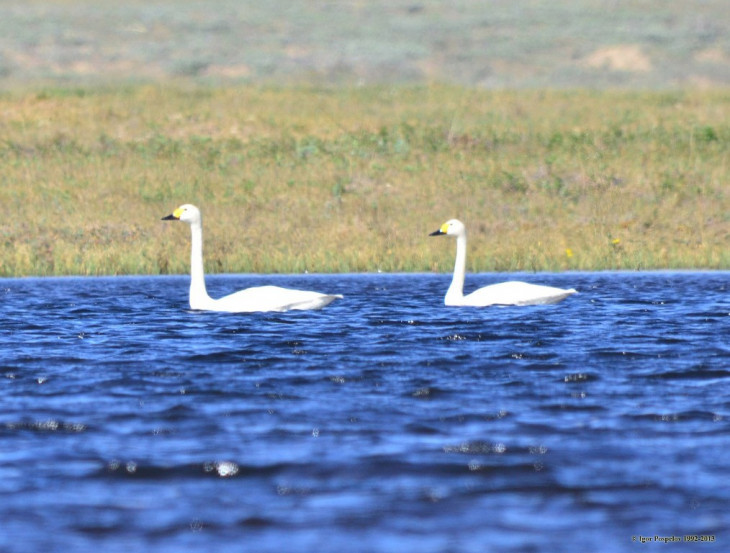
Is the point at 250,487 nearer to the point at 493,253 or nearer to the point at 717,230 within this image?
the point at 493,253

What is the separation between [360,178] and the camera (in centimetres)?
4216

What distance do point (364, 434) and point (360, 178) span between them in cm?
3253

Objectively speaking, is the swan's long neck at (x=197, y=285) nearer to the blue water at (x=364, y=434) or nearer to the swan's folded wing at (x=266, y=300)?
the swan's folded wing at (x=266, y=300)

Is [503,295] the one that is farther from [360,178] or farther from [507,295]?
[360,178]

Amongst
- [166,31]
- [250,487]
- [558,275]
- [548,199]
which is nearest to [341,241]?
[558,275]

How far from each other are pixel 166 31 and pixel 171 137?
4264cm

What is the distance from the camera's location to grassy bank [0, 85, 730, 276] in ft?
98.8

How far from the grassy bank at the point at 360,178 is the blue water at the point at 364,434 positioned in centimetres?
1175

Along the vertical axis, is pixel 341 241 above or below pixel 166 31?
below

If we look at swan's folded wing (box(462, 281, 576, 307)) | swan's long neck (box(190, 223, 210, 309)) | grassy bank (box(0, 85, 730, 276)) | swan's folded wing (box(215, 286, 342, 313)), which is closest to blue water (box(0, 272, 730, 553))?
swan's folded wing (box(215, 286, 342, 313))

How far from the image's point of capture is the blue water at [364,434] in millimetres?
7383

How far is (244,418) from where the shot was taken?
1064cm

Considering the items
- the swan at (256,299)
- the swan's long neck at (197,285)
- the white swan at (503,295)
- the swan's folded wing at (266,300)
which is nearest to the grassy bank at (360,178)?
the white swan at (503,295)

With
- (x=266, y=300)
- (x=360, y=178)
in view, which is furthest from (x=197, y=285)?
(x=360, y=178)
